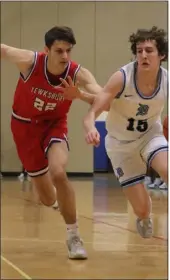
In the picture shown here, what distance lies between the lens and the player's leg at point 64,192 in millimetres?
4527

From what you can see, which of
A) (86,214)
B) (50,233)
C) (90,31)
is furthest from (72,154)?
(50,233)

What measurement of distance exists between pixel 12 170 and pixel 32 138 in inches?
407

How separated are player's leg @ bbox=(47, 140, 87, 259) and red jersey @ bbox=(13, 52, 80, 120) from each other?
31 centimetres

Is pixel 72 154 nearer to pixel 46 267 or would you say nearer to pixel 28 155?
pixel 28 155

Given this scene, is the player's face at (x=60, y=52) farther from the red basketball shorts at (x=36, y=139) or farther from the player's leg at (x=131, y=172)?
the player's leg at (x=131, y=172)

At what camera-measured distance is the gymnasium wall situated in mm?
14609

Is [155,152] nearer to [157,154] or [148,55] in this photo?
[157,154]

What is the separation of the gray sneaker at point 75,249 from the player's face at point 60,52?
1.42 meters

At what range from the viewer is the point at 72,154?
1557 centimetres

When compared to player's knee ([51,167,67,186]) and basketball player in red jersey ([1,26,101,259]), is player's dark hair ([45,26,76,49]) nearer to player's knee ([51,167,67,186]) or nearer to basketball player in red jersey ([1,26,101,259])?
basketball player in red jersey ([1,26,101,259])

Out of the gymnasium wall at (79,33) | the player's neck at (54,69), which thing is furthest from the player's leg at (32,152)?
the gymnasium wall at (79,33)

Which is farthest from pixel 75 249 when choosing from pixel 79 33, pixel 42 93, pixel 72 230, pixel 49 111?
pixel 79 33

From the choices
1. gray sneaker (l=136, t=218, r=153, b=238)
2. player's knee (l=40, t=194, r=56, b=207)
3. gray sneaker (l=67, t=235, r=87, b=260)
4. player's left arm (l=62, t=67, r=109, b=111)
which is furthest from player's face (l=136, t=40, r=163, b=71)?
player's knee (l=40, t=194, r=56, b=207)

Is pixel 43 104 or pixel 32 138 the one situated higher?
pixel 43 104
